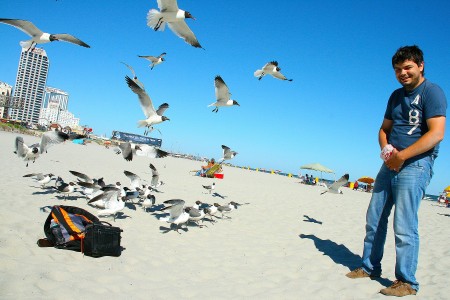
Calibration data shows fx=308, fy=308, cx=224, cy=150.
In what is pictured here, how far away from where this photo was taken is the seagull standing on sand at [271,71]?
9453 millimetres

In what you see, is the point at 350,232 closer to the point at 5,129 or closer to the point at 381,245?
the point at 381,245

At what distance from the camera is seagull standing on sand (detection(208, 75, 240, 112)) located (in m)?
9.13

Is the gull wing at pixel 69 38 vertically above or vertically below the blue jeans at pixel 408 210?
above

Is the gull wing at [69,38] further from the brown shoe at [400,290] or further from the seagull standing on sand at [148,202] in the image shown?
the brown shoe at [400,290]

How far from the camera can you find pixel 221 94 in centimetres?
943

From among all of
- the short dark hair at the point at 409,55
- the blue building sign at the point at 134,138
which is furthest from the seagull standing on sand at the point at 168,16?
the blue building sign at the point at 134,138

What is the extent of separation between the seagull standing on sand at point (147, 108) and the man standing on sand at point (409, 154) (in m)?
5.65

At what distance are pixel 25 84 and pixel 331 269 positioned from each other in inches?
6208

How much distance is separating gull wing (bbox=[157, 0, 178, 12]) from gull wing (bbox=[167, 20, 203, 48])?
0.50m

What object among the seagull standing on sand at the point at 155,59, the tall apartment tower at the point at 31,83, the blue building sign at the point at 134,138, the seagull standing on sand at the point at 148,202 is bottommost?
the seagull standing on sand at the point at 148,202

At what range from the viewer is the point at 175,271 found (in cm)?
383

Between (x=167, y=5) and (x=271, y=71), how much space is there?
386cm

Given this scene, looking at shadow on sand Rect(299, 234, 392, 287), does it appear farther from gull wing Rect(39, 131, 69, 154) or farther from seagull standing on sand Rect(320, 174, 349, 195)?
gull wing Rect(39, 131, 69, 154)

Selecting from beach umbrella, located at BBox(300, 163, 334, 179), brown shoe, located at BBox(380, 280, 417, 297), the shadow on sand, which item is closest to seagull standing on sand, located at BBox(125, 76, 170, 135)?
the shadow on sand
